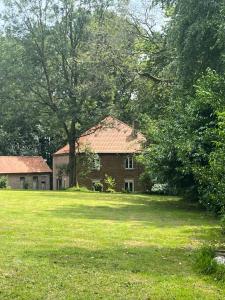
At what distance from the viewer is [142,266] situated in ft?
28.2

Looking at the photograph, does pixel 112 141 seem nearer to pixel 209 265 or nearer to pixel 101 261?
pixel 101 261

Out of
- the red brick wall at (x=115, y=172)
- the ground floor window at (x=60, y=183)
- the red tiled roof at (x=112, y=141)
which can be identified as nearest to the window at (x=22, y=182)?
the ground floor window at (x=60, y=183)

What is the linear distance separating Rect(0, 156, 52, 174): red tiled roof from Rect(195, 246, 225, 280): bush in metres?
55.0

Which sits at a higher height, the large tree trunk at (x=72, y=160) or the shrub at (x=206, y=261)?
the large tree trunk at (x=72, y=160)

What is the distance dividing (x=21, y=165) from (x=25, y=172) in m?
1.23

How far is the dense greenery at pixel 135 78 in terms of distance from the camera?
1780 cm

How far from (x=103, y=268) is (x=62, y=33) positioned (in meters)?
40.7

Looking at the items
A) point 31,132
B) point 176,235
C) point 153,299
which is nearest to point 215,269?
point 153,299

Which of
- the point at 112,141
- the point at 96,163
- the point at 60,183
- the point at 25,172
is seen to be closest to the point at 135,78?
the point at 96,163

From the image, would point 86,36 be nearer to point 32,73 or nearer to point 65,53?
point 65,53

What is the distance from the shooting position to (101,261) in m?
8.90

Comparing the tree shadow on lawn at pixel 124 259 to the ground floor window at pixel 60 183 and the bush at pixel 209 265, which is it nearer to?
the bush at pixel 209 265

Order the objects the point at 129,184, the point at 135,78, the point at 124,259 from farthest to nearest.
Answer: the point at 129,184 < the point at 135,78 < the point at 124,259

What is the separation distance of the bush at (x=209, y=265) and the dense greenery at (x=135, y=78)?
39.3 inches
